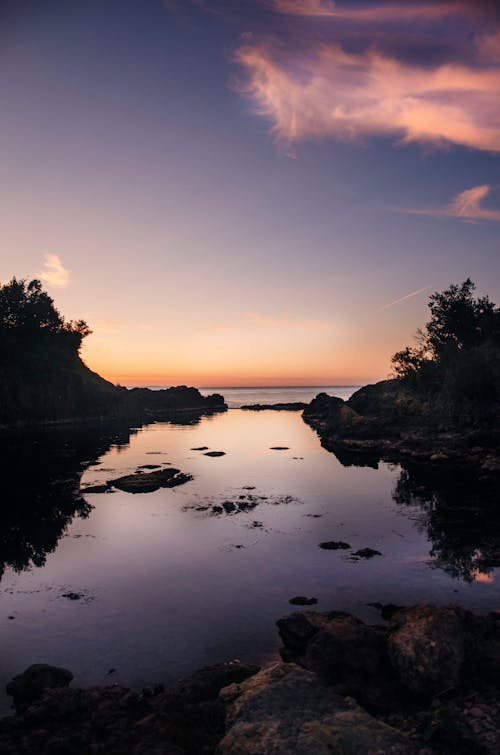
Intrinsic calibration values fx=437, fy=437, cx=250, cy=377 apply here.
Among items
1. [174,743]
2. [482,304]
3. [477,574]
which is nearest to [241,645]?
[174,743]

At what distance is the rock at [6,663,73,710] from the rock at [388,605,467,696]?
24.8 feet

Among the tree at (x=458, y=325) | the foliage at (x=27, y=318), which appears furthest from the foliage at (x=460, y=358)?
the foliage at (x=27, y=318)

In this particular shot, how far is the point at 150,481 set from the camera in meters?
35.1

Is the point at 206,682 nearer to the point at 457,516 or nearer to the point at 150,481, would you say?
the point at 457,516

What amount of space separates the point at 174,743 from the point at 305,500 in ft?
78.8

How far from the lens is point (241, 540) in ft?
71.2

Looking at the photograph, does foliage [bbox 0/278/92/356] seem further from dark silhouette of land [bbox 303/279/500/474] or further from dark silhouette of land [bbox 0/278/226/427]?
dark silhouette of land [bbox 303/279/500/474]

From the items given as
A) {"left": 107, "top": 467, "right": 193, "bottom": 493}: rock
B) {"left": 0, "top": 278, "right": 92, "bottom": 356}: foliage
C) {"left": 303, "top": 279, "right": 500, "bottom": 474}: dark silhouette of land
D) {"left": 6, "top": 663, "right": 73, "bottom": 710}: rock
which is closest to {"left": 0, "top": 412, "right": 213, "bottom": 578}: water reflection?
{"left": 107, "top": 467, "right": 193, "bottom": 493}: rock

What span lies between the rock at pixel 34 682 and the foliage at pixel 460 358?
52.9m

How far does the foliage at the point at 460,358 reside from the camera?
55.4m

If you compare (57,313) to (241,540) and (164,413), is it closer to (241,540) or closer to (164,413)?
(164,413)

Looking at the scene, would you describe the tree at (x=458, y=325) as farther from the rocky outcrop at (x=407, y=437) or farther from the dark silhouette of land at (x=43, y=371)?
the dark silhouette of land at (x=43, y=371)

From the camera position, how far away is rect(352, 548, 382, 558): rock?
19.4 m

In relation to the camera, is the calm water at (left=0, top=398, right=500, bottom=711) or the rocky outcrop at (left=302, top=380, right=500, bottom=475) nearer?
the calm water at (left=0, top=398, right=500, bottom=711)
